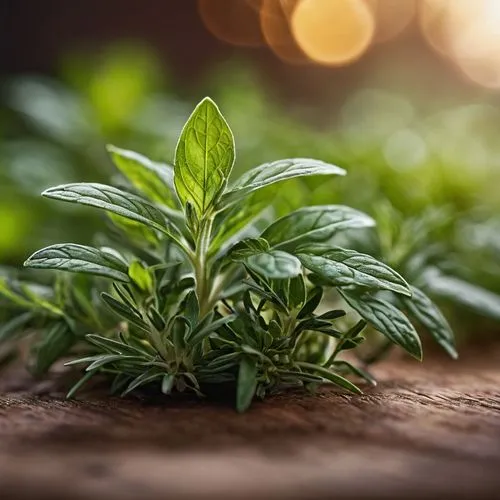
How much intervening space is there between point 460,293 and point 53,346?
46 centimetres

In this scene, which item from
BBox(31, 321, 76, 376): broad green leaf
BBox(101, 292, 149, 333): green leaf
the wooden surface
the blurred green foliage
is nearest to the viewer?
the wooden surface

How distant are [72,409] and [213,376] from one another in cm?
13

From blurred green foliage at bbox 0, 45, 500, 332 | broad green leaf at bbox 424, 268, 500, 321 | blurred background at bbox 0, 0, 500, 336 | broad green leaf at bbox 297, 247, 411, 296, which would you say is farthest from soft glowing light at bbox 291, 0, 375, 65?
broad green leaf at bbox 297, 247, 411, 296

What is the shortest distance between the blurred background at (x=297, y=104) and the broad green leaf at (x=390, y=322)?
19 cm

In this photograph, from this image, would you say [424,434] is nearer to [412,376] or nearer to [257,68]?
[412,376]

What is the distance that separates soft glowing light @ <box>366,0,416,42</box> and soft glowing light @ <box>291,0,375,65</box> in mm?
31

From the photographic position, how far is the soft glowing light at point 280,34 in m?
3.12

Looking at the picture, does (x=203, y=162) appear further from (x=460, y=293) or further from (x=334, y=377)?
(x=460, y=293)

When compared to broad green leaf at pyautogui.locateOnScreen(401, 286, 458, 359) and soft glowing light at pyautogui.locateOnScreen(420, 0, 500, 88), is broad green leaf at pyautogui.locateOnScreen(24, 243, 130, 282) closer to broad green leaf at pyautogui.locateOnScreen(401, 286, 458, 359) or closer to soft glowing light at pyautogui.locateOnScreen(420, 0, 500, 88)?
broad green leaf at pyautogui.locateOnScreen(401, 286, 458, 359)

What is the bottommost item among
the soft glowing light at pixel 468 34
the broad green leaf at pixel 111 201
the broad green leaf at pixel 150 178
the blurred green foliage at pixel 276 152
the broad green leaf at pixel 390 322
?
the broad green leaf at pixel 390 322

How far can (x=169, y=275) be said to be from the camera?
768 mm

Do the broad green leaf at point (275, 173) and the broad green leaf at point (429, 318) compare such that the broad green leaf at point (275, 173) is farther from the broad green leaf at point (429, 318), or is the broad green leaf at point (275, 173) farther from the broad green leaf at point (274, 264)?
the broad green leaf at point (429, 318)

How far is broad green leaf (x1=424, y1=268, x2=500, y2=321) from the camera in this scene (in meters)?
0.89

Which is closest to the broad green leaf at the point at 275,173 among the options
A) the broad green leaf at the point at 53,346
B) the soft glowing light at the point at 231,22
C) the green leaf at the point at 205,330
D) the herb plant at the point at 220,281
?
the herb plant at the point at 220,281
